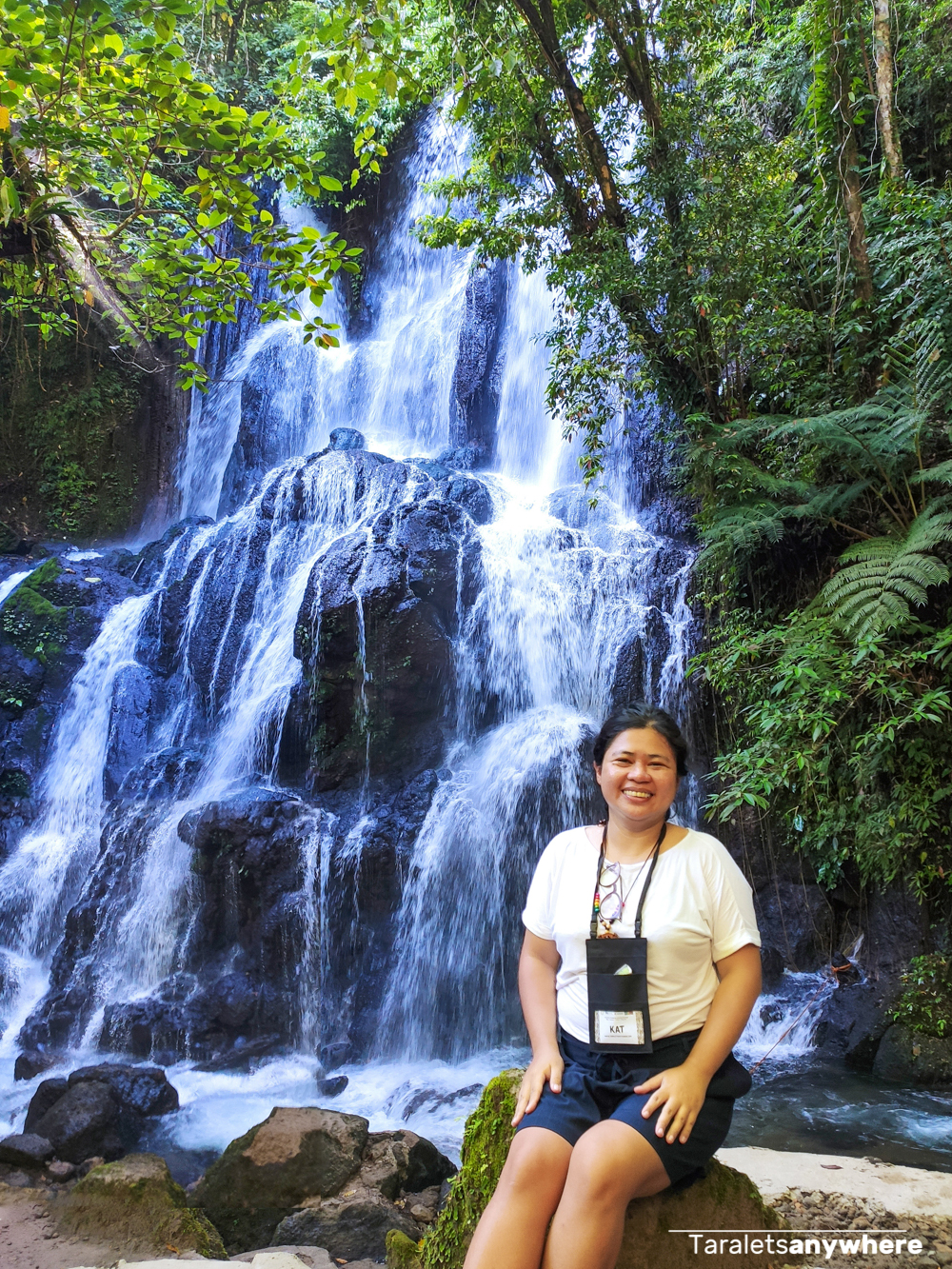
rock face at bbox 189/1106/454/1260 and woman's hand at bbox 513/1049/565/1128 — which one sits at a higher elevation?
woman's hand at bbox 513/1049/565/1128

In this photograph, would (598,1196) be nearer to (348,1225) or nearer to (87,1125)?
(348,1225)

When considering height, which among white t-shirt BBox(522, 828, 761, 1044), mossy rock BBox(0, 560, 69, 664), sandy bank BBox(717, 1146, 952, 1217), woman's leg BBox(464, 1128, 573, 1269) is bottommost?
sandy bank BBox(717, 1146, 952, 1217)

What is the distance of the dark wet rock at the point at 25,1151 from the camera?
15.4 ft

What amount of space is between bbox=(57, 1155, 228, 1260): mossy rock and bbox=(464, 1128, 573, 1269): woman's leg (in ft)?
8.14

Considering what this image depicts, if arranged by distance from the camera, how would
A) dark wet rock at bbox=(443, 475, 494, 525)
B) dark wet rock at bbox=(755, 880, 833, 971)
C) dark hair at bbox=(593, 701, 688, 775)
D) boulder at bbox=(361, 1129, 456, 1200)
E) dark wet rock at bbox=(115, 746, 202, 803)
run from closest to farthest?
dark hair at bbox=(593, 701, 688, 775) < boulder at bbox=(361, 1129, 456, 1200) < dark wet rock at bbox=(755, 880, 833, 971) < dark wet rock at bbox=(115, 746, 202, 803) < dark wet rock at bbox=(443, 475, 494, 525)

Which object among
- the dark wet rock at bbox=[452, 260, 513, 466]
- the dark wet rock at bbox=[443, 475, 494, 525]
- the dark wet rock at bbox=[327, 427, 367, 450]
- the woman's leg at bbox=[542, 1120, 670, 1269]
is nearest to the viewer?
the woman's leg at bbox=[542, 1120, 670, 1269]

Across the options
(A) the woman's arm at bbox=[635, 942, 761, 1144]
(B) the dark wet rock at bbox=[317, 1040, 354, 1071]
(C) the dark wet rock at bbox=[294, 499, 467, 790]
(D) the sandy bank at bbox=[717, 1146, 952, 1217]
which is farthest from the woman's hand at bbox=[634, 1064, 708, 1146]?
(C) the dark wet rock at bbox=[294, 499, 467, 790]

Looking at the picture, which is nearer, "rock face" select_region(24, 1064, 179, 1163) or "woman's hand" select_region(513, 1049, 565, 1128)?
"woman's hand" select_region(513, 1049, 565, 1128)

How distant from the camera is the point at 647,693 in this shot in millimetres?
7469

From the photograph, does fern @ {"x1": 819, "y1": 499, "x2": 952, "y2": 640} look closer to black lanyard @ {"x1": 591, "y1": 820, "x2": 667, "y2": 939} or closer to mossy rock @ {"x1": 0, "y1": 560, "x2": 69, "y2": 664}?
black lanyard @ {"x1": 591, "y1": 820, "x2": 667, "y2": 939}

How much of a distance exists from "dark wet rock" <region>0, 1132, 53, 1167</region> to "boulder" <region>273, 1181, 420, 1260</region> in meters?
1.88

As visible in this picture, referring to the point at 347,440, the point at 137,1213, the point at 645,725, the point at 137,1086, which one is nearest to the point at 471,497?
the point at 347,440

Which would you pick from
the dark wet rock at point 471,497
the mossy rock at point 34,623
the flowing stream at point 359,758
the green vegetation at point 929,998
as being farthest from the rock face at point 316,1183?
the mossy rock at point 34,623

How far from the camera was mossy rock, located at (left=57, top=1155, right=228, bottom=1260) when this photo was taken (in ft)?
11.3
